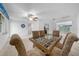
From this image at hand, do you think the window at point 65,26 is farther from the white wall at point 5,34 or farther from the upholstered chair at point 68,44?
the white wall at point 5,34

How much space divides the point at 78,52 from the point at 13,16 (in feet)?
3.28

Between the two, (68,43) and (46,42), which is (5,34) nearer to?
(46,42)

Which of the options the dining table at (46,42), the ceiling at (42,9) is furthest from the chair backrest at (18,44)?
the ceiling at (42,9)

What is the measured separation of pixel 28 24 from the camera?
144 cm

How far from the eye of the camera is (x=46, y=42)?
1.47 meters

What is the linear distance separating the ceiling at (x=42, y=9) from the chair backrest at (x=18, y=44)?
0.28 m

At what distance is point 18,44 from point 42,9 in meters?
0.56

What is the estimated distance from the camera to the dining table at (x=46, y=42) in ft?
4.67

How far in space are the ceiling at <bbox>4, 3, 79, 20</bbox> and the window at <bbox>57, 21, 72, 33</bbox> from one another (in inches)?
4.2

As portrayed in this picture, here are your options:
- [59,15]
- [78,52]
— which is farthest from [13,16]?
[78,52]

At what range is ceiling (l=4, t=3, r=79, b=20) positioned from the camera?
4.59 feet

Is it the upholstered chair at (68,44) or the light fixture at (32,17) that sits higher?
the light fixture at (32,17)

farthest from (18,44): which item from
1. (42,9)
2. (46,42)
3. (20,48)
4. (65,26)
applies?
(65,26)

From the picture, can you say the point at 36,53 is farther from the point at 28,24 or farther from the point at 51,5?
the point at 51,5
